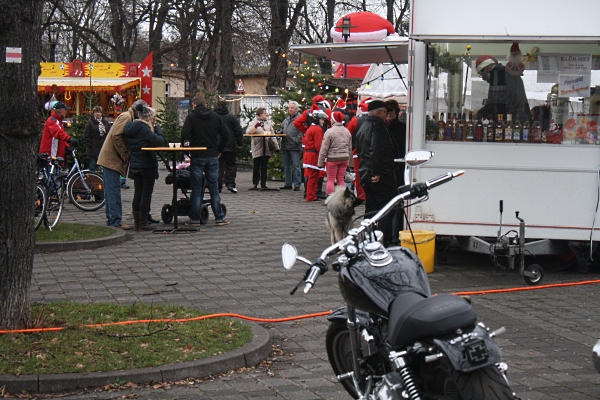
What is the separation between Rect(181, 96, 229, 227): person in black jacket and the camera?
42.0 ft

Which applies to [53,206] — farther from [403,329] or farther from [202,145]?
[403,329]

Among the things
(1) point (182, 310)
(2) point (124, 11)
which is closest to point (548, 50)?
(1) point (182, 310)

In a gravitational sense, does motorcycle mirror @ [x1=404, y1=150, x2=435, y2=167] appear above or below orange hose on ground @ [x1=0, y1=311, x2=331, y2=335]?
above

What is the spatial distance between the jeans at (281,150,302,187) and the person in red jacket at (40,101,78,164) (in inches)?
204

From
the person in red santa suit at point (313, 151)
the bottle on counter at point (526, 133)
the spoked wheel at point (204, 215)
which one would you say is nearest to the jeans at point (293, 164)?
the person in red santa suit at point (313, 151)

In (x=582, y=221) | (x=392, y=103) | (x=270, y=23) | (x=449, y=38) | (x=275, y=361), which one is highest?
(x=270, y=23)

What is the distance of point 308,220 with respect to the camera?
14.2 m

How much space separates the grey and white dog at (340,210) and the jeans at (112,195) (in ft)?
12.9

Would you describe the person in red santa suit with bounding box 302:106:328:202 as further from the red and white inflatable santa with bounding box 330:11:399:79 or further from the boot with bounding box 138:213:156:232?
the boot with bounding box 138:213:156:232

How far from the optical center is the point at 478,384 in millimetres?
3344

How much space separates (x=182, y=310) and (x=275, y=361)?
1394 millimetres

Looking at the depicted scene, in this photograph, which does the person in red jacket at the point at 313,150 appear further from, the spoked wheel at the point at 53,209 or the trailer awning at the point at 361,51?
the spoked wheel at the point at 53,209

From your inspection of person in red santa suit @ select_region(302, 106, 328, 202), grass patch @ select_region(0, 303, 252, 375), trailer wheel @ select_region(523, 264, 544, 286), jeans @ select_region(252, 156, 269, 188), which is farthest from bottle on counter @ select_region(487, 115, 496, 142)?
jeans @ select_region(252, 156, 269, 188)

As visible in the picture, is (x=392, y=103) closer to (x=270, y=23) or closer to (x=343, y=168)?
(x=343, y=168)
